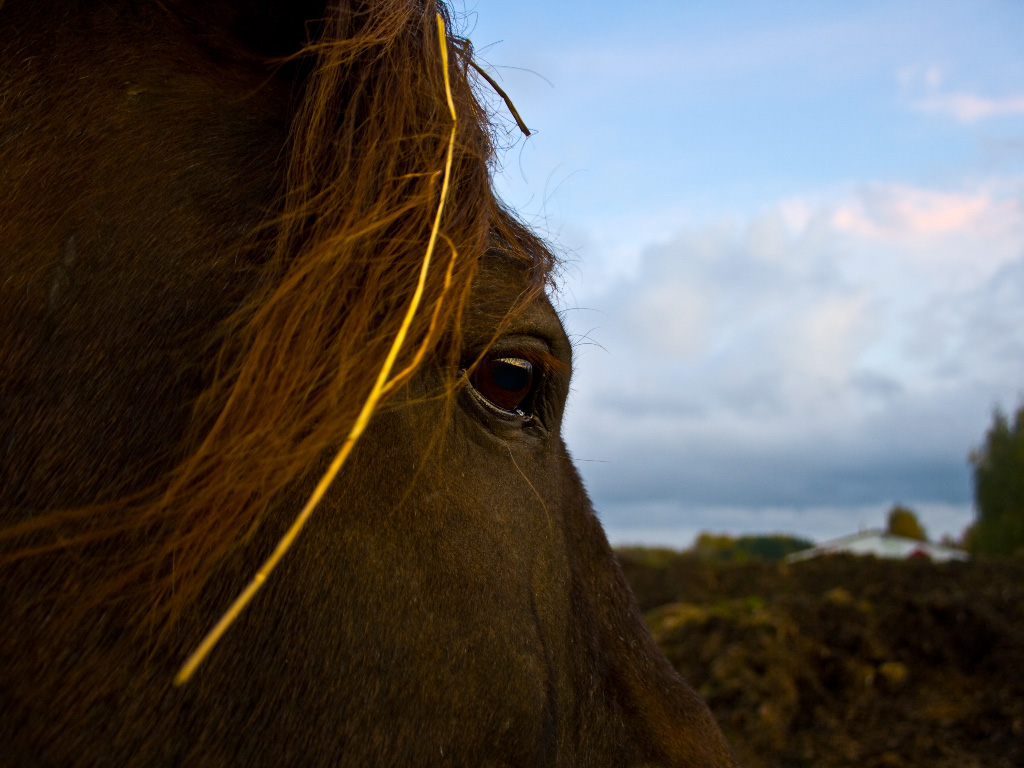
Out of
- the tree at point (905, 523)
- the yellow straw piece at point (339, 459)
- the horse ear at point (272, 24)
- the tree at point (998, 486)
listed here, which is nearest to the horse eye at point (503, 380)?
the yellow straw piece at point (339, 459)

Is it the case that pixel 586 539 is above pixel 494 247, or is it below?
below

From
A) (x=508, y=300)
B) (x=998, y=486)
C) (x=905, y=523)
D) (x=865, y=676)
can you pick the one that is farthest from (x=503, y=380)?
(x=905, y=523)

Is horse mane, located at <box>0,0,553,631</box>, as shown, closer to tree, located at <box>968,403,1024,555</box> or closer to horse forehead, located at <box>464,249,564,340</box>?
horse forehead, located at <box>464,249,564,340</box>

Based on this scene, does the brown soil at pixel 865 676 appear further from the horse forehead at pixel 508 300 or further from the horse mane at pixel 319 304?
the horse mane at pixel 319 304

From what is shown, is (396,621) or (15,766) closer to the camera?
(15,766)

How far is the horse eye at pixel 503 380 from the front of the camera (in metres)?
1.64

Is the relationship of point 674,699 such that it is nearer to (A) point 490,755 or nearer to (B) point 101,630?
(A) point 490,755

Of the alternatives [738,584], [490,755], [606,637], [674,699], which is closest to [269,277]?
[490,755]

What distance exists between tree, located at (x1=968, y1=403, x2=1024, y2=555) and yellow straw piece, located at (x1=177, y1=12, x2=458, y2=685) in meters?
46.6

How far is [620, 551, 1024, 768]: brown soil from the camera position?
454cm

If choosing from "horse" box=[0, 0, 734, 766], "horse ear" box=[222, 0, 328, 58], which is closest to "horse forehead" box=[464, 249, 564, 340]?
"horse" box=[0, 0, 734, 766]

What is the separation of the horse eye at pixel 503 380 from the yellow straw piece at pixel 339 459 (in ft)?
0.94

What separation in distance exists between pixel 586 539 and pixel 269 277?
3.43 ft

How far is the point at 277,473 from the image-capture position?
51.6 inches
